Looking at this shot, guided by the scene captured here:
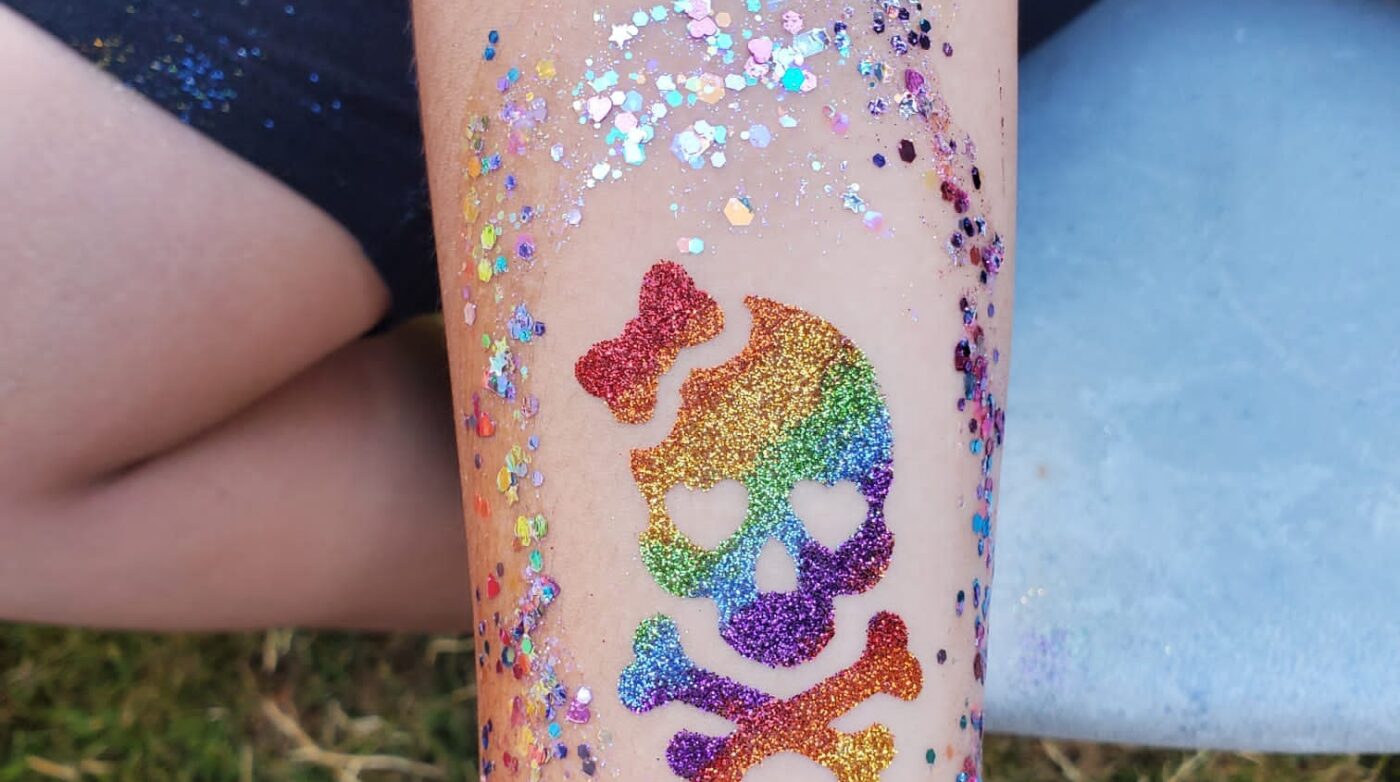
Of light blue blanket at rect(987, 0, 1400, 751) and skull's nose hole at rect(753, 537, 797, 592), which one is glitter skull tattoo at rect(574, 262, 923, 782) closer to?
skull's nose hole at rect(753, 537, 797, 592)

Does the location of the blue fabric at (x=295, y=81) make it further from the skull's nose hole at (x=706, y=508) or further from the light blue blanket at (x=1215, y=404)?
the light blue blanket at (x=1215, y=404)

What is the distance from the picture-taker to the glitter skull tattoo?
21.7 inches

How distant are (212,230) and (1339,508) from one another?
2.89ft

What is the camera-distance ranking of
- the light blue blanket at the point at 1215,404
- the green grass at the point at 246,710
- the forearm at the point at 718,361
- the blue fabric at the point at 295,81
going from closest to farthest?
the forearm at the point at 718,361 → the blue fabric at the point at 295,81 → the light blue blanket at the point at 1215,404 → the green grass at the point at 246,710

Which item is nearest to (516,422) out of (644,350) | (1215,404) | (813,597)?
(644,350)

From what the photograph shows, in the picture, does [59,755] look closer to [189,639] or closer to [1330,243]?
[189,639]

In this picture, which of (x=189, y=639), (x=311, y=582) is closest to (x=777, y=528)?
(x=311, y=582)

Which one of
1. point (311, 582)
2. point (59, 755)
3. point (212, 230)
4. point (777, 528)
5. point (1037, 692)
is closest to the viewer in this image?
point (777, 528)

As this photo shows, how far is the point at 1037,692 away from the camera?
0.86 m

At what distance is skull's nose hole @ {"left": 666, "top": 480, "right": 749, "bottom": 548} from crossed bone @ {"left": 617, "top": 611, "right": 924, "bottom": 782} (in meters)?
0.05

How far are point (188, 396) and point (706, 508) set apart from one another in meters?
0.50

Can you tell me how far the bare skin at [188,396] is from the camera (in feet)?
2.35

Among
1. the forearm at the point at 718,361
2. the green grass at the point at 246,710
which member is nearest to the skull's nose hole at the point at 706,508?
the forearm at the point at 718,361

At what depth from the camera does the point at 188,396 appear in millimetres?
835
